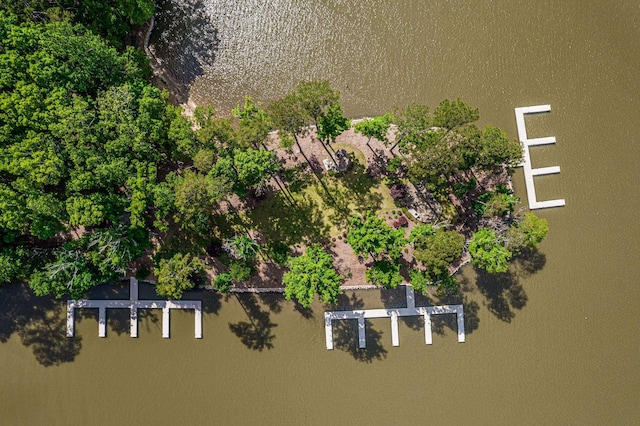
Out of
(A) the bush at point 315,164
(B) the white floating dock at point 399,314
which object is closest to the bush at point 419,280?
(B) the white floating dock at point 399,314

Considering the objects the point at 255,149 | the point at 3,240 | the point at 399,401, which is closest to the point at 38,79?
the point at 3,240

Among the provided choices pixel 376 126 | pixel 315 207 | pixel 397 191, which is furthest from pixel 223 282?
pixel 376 126

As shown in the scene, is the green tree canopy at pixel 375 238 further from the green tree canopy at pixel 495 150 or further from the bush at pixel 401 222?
the green tree canopy at pixel 495 150

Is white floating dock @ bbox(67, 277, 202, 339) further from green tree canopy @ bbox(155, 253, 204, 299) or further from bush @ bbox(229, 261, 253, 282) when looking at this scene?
bush @ bbox(229, 261, 253, 282)

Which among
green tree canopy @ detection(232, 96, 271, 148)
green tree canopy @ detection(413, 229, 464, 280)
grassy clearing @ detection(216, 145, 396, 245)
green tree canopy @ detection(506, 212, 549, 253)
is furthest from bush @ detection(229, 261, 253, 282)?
green tree canopy @ detection(506, 212, 549, 253)

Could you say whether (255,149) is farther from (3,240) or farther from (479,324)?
(479,324)

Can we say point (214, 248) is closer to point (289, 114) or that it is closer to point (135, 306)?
point (135, 306)

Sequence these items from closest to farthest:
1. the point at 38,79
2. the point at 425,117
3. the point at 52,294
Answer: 1. the point at 38,79
2. the point at 425,117
3. the point at 52,294
